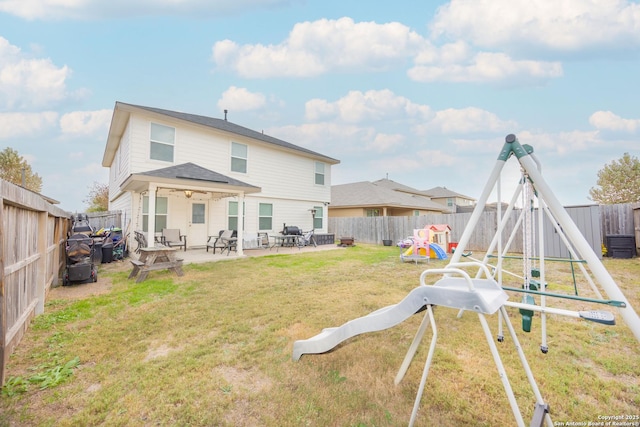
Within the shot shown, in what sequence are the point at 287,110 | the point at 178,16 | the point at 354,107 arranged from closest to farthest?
the point at 178,16 → the point at 354,107 → the point at 287,110

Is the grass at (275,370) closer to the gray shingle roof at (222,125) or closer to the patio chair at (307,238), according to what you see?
the gray shingle roof at (222,125)

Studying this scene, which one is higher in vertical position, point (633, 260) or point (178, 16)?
point (178, 16)

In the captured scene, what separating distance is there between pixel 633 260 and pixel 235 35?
1799 cm

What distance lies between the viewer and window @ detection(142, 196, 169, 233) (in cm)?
980

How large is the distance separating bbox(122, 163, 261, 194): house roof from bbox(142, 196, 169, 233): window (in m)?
0.80

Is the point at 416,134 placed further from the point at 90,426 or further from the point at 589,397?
the point at 90,426

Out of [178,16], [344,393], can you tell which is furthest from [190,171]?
[344,393]

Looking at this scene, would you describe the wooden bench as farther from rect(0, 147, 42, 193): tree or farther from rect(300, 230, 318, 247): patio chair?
rect(0, 147, 42, 193): tree

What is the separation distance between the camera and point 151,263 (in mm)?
6230

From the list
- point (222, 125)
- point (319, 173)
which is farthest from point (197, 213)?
point (319, 173)

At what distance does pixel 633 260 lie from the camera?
337 inches

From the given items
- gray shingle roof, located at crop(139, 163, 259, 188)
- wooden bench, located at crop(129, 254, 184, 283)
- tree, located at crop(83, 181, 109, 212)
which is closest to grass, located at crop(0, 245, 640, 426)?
wooden bench, located at crop(129, 254, 184, 283)

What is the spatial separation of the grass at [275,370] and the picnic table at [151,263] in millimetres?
1513

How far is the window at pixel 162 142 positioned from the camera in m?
9.60
